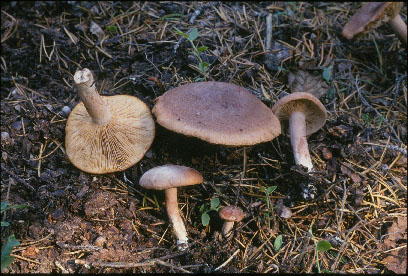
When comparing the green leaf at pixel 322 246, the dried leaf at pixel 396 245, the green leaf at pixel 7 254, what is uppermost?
the green leaf at pixel 7 254

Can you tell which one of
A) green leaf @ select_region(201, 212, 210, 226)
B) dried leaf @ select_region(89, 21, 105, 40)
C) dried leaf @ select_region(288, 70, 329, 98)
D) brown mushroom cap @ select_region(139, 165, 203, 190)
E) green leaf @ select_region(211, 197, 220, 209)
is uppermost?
dried leaf @ select_region(89, 21, 105, 40)

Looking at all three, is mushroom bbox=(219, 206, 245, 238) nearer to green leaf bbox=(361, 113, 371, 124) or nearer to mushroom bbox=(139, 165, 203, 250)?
mushroom bbox=(139, 165, 203, 250)

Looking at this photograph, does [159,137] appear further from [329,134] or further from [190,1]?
[190,1]

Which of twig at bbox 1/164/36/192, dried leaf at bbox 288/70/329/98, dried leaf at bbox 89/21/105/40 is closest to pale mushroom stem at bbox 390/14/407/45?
dried leaf at bbox 288/70/329/98

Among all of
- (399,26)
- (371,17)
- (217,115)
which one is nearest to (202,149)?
(217,115)

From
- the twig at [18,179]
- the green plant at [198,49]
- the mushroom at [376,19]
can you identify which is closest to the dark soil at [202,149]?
Answer: the twig at [18,179]

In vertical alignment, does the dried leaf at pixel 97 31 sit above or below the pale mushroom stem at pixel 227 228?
above

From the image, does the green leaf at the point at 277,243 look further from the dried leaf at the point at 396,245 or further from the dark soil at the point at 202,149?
the dried leaf at the point at 396,245

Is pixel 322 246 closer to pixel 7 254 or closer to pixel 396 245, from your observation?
pixel 396 245
